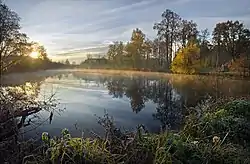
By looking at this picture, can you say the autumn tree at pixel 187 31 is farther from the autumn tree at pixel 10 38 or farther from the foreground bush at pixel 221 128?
the foreground bush at pixel 221 128

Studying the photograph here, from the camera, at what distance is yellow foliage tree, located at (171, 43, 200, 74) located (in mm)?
34625

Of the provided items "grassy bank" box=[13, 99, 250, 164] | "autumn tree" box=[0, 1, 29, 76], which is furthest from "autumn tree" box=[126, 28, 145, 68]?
"grassy bank" box=[13, 99, 250, 164]

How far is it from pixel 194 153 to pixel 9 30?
867 inches

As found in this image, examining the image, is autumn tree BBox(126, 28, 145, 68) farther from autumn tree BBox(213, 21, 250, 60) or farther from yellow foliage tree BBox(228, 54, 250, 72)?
yellow foliage tree BBox(228, 54, 250, 72)

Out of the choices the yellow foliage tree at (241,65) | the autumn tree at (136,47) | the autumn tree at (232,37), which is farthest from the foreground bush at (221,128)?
the autumn tree at (136,47)

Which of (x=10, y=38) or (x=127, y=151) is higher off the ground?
(x=10, y=38)

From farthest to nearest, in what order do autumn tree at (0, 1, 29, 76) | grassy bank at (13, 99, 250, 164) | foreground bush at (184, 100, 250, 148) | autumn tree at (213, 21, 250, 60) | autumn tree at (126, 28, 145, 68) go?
autumn tree at (126, 28, 145, 68) → autumn tree at (213, 21, 250, 60) → autumn tree at (0, 1, 29, 76) → foreground bush at (184, 100, 250, 148) → grassy bank at (13, 99, 250, 164)

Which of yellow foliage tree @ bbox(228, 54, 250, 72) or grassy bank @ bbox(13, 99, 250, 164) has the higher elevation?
yellow foliage tree @ bbox(228, 54, 250, 72)

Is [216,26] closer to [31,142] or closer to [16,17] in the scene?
[16,17]

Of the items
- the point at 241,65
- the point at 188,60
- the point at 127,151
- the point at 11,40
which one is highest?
the point at 11,40

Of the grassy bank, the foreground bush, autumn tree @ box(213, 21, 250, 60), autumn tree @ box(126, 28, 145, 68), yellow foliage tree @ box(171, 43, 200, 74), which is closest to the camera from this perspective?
the grassy bank

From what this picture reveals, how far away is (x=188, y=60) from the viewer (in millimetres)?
35375

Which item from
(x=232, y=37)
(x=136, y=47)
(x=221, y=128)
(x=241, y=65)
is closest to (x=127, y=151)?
(x=221, y=128)

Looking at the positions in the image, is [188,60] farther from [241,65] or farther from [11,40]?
[11,40]
